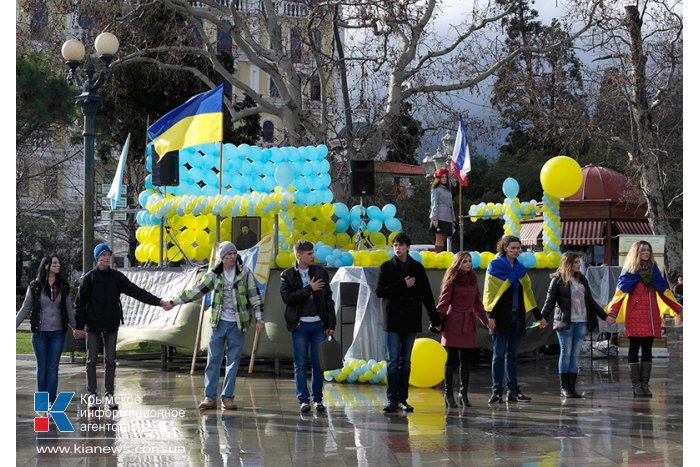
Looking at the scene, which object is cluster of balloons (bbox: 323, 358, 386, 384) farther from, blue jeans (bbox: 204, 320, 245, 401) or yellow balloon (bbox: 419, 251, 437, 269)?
blue jeans (bbox: 204, 320, 245, 401)

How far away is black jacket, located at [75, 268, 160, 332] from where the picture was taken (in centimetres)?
1184

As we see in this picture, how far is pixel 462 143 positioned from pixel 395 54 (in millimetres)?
3576

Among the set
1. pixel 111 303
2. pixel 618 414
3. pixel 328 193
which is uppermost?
pixel 328 193

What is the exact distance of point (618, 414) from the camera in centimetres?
1189

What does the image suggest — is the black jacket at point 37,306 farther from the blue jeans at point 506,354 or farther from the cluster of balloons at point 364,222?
the cluster of balloons at point 364,222

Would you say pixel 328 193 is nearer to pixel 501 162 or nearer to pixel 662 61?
pixel 662 61

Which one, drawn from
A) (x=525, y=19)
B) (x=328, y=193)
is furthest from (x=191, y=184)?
(x=525, y=19)

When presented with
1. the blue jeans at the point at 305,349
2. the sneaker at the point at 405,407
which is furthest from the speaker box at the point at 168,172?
the sneaker at the point at 405,407

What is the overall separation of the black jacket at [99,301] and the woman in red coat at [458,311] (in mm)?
3322

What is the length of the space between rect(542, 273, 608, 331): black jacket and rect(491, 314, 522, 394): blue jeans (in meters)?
0.42

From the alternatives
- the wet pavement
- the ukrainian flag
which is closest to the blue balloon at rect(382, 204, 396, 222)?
the ukrainian flag

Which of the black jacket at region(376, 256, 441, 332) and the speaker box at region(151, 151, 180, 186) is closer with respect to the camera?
the black jacket at region(376, 256, 441, 332)

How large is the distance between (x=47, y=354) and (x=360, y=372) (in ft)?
14.8

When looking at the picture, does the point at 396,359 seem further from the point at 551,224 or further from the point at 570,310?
the point at 551,224
